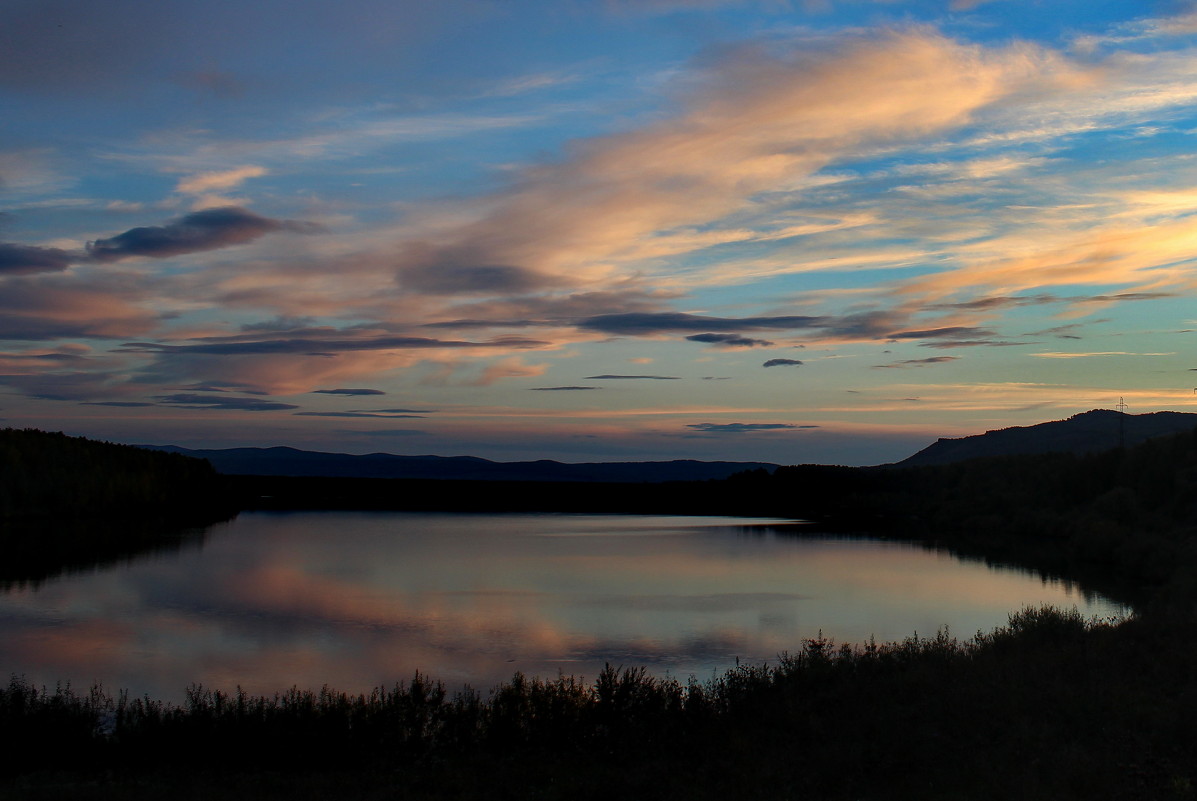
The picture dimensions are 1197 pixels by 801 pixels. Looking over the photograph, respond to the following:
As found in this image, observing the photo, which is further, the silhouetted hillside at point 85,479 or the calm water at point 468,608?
the silhouetted hillside at point 85,479

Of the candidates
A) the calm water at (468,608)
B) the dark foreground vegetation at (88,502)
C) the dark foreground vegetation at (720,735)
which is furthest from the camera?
the dark foreground vegetation at (88,502)

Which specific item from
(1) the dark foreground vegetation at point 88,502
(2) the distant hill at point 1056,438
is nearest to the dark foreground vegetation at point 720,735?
(1) the dark foreground vegetation at point 88,502

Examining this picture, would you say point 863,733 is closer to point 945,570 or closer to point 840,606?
point 840,606

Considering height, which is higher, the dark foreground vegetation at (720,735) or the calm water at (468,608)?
the dark foreground vegetation at (720,735)

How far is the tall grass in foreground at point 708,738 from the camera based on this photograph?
957cm

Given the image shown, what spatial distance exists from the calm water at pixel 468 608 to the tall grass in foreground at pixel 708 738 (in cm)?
463

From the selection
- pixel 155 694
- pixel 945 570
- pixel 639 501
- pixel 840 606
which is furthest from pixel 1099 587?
pixel 639 501

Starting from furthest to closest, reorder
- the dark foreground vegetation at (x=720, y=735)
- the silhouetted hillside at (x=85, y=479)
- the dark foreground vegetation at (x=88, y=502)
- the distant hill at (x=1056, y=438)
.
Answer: the distant hill at (x=1056, y=438), the silhouetted hillside at (x=85, y=479), the dark foreground vegetation at (x=88, y=502), the dark foreground vegetation at (x=720, y=735)

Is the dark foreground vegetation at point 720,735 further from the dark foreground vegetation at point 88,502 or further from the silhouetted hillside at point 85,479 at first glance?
the silhouetted hillside at point 85,479

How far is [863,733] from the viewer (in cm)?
1113

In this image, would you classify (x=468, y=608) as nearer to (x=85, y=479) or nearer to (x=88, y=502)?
(x=88, y=502)

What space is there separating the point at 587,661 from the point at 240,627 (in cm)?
971

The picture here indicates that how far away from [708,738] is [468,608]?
1657 centimetres

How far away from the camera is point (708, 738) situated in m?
11.3
